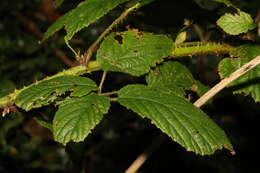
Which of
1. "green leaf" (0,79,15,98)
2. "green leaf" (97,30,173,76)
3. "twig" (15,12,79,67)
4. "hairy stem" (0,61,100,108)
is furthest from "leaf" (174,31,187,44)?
"twig" (15,12,79,67)

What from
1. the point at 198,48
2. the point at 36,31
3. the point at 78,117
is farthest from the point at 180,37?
the point at 36,31

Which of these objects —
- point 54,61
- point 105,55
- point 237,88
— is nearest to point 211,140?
point 237,88

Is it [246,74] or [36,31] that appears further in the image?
[36,31]

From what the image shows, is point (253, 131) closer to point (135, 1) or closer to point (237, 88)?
point (237, 88)

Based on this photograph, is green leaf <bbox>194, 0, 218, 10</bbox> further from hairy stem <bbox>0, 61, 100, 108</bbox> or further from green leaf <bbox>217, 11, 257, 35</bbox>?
hairy stem <bbox>0, 61, 100, 108</bbox>

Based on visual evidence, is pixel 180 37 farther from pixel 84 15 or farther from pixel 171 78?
pixel 84 15

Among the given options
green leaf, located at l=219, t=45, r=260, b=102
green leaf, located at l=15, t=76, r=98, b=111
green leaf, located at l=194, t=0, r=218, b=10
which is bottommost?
green leaf, located at l=219, t=45, r=260, b=102

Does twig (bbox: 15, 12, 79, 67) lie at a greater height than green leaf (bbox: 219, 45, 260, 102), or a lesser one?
greater
